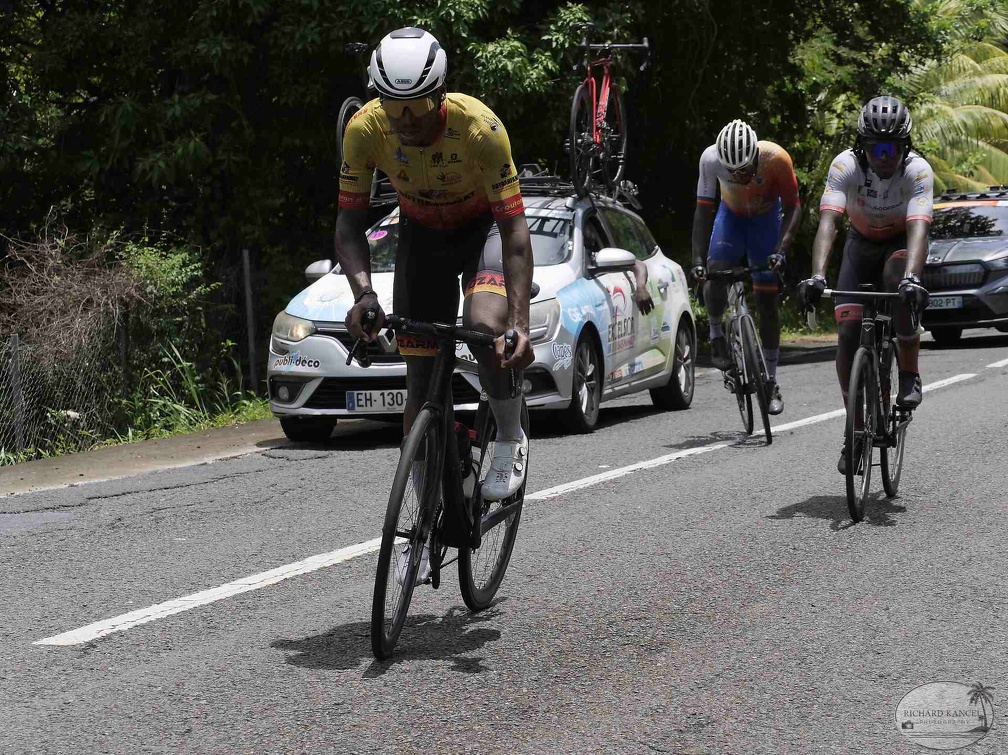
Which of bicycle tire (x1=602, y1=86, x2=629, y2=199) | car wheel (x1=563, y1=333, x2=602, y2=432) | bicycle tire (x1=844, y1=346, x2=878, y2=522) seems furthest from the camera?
bicycle tire (x1=602, y1=86, x2=629, y2=199)

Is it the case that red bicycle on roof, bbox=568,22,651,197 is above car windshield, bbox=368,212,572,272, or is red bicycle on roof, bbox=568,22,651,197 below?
above

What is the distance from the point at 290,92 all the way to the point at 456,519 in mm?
11420

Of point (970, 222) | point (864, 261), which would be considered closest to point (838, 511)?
point (864, 261)

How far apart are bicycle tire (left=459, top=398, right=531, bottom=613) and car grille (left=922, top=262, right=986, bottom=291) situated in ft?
48.8

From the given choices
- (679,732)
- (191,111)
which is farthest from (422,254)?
(191,111)

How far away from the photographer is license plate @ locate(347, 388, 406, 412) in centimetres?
1037

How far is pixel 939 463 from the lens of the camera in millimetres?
9234

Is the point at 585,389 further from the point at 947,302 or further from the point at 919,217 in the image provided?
the point at 947,302

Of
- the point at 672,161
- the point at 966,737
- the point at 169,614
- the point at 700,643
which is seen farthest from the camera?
the point at 672,161

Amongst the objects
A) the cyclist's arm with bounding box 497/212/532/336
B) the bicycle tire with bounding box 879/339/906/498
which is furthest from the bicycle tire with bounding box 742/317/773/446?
the cyclist's arm with bounding box 497/212/532/336

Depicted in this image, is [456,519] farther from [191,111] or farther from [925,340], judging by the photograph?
[925,340]

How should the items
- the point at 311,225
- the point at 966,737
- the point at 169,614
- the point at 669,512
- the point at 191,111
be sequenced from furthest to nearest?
1. the point at 311,225
2. the point at 191,111
3. the point at 669,512
4. the point at 169,614
5. the point at 966,737

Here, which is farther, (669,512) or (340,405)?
(340,405)

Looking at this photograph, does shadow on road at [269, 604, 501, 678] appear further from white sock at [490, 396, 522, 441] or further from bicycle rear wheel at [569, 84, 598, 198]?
bicycle rear wheel at [569, 84, 598, 198]
